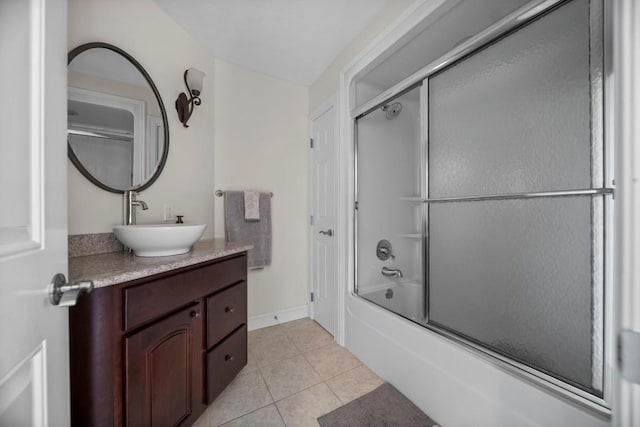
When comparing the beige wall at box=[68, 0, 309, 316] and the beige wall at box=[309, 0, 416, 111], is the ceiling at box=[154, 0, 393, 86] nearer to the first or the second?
the beige wall at box=[309, 0, 416, 111]

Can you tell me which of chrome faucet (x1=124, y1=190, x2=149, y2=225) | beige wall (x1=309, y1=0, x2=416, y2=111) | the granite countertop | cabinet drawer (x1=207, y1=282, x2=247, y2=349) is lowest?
cabinet drawer (x1=207, y1=282, x2=247, y2=349)

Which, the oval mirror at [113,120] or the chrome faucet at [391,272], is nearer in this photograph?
the oval mirror at [113,120]

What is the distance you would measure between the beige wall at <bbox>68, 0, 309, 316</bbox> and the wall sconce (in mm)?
45

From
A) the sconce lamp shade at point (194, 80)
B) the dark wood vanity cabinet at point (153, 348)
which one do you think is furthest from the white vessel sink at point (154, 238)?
the sconce lamp shade at point (194, 80)

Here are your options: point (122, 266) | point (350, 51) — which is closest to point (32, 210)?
point (122, 266)

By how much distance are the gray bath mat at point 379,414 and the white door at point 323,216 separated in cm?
72

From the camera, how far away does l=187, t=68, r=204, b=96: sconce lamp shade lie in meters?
1.65

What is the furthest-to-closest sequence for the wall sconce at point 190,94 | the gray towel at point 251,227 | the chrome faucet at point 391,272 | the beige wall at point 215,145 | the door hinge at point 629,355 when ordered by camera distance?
the gray towel at point 251,227 < the chrome faucet at point 391,272 < the wall sconce at point 190,94 < the beige wall at point 215,145 < the door hinge at point 629,355

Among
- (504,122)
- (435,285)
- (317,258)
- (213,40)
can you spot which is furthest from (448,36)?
(317,258)

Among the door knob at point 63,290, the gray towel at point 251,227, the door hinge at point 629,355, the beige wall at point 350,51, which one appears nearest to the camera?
the door hinge at point 629,355

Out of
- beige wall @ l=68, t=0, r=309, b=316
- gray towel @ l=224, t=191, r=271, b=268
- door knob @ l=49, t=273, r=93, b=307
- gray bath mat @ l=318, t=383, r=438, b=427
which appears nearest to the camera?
door knob @ l=49, t=273, r=93, b=307

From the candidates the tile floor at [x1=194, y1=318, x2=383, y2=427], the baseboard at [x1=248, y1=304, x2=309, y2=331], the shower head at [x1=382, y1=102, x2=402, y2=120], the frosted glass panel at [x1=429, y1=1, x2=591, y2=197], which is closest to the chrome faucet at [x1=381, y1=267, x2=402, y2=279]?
the tile floor at [x1=194, y1=318, x2=383, y2=427]

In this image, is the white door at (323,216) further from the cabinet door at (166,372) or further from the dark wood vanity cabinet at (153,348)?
the cabinet door at (166,372)

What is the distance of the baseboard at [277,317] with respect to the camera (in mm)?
2125
